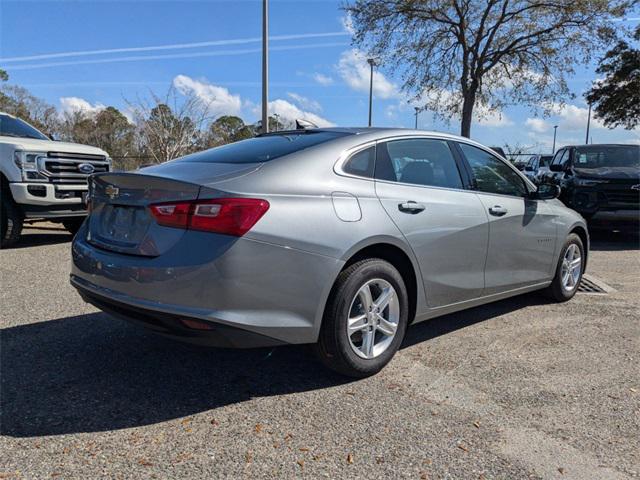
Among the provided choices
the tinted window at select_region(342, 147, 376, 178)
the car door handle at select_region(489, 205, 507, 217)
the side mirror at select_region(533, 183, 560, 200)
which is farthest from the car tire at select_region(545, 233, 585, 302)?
the tinted window at select_region(342, 147, 376, 178)

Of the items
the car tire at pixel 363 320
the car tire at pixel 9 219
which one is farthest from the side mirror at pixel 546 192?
the car tire at pixel 9 219

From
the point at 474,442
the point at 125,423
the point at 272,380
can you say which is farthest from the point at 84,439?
the point at 474,442

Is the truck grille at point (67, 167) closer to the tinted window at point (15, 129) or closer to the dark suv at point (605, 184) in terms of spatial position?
the tinted window at point (15, 129)

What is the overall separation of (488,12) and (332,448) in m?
20.3

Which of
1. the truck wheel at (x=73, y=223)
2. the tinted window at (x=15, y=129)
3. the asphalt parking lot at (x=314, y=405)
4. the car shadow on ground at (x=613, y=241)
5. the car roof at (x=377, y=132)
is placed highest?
the tinted window at (x=15, y=129)

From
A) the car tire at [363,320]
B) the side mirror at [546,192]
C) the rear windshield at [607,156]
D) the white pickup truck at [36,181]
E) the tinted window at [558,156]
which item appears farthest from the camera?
the tinted window at [558,156]

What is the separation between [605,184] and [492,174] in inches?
236

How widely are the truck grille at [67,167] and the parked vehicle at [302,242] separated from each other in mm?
4805

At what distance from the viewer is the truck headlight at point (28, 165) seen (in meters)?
7.59

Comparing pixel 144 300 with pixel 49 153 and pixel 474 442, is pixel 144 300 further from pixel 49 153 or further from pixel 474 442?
pixel 49 153

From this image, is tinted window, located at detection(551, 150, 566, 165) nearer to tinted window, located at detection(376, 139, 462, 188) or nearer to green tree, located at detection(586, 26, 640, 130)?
tinted window, located at detection(376, 139, 462, 188)

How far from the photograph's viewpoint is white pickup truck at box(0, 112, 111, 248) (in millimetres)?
7594

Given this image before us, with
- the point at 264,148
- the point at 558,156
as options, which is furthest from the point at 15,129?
the point at 558,156

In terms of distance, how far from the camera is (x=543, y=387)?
346 cm
